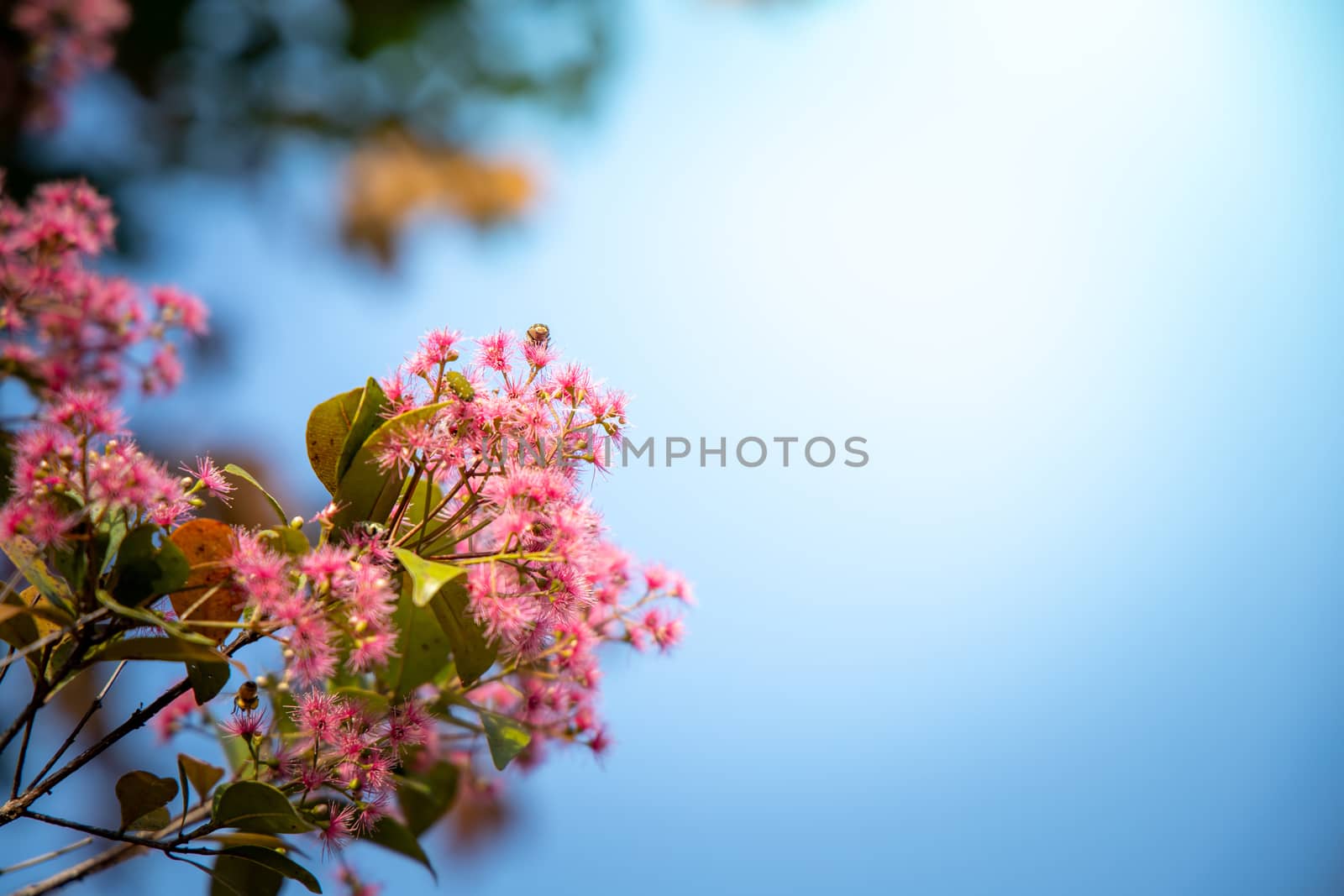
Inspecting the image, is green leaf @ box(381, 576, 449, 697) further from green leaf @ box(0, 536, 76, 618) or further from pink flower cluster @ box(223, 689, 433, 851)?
green leaf @ box(0, 536, 76, 618)

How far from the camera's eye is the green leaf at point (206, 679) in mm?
487

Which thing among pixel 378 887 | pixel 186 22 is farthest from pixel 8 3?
pixel 378 887

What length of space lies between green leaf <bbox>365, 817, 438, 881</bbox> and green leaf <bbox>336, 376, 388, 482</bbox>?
A: 28 centimetres

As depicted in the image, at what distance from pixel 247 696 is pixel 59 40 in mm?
922

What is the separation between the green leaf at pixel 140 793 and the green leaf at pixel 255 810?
0.29 feet

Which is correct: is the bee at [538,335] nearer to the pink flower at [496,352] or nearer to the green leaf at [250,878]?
the pink flower at [496,352]

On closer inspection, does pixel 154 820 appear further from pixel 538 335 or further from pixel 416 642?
pixel 538 335

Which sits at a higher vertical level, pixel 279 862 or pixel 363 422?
pixel 363 422

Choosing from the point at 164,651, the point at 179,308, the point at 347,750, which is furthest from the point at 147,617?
the point at 179,308

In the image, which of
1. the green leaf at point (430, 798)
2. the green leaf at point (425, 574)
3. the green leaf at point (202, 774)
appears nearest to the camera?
the green leaf at point (425, 574)

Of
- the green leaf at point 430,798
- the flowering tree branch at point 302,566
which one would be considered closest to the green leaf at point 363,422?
the flowering tree branch at point 302,566

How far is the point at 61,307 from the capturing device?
59cm

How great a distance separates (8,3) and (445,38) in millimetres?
1061

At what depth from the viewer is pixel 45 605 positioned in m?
0.47
